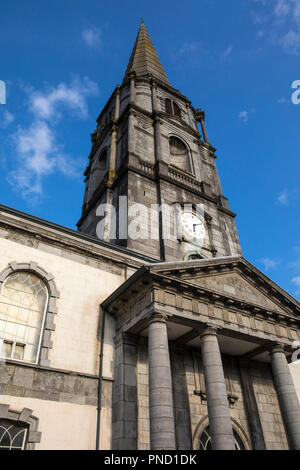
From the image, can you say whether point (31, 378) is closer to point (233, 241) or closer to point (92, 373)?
point (92, 373)

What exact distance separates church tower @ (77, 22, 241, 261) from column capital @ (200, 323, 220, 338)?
6.98 meters

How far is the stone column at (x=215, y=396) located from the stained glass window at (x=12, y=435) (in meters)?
5.81

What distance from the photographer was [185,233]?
2194 cm

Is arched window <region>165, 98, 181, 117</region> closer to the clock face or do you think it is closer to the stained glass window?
the clock face

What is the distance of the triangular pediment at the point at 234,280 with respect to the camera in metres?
13.6

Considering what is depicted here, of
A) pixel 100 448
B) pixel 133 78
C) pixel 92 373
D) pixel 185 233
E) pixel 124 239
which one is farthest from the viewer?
pixel 133 78

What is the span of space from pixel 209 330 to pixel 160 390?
10.7 feet

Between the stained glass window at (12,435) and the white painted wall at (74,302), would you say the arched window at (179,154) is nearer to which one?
the white painted wall at (74,302)

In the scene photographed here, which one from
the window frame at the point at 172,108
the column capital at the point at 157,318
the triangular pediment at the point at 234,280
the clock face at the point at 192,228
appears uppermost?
the window frame at the point at 172,108

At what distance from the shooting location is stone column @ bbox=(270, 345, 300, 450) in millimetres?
Answer: 12633

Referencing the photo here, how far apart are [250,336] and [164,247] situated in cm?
749

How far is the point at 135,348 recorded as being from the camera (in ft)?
44.1

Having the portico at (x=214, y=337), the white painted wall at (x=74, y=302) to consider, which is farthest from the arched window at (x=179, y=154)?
the white painted wall at (x=74, y=302)
